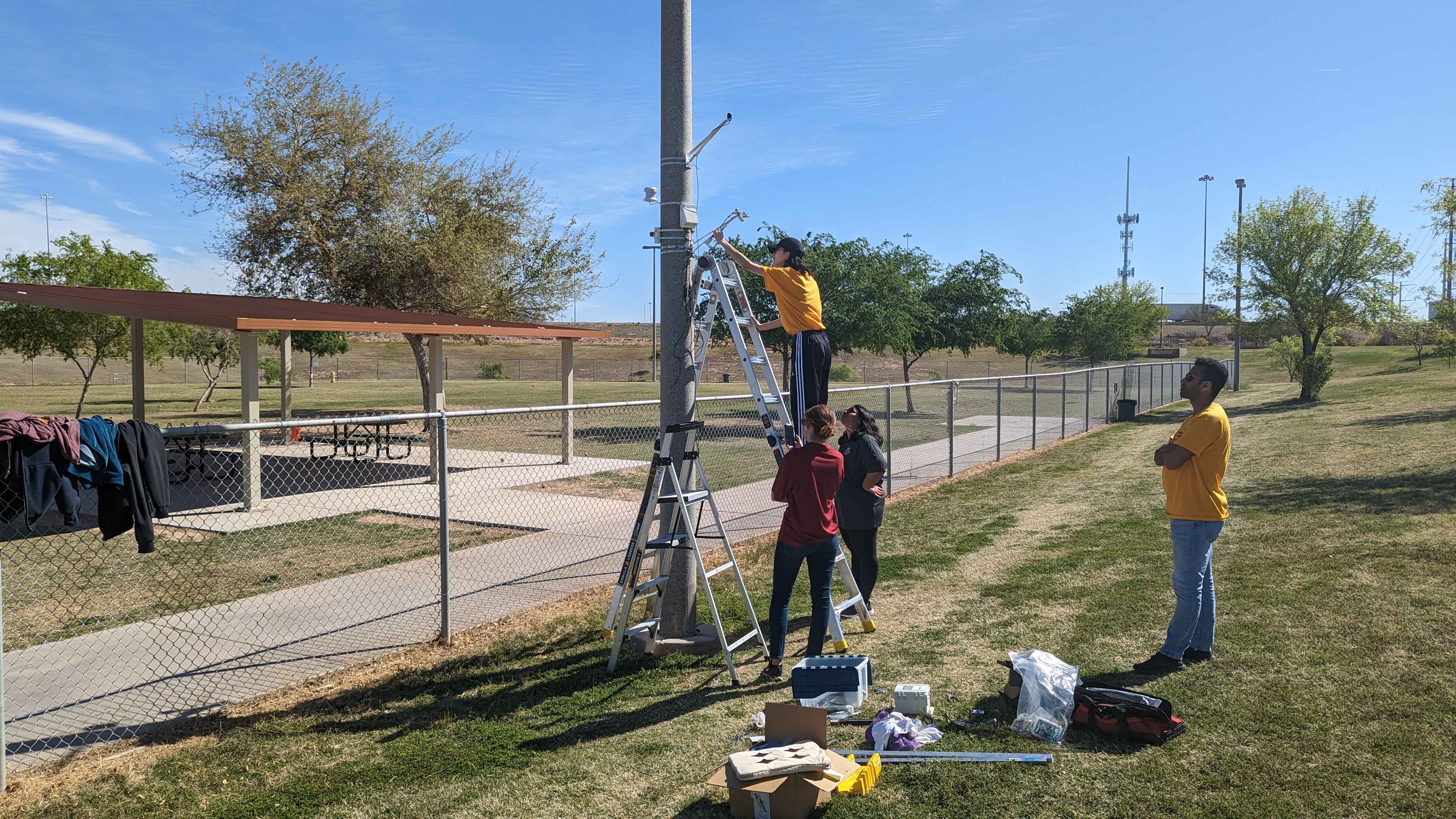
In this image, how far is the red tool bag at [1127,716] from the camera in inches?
183

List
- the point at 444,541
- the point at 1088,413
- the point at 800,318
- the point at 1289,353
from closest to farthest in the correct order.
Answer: the point at 444,541 < the point at 800,318 < the point at 1088,413 < the point at 1289,353

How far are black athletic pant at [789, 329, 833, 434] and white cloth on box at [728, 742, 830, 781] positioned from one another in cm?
279

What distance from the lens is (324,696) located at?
5594 millimetres

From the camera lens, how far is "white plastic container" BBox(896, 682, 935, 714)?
504 centimetres

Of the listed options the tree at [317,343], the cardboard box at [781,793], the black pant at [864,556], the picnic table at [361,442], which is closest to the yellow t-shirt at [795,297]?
the black pant at [864,556]

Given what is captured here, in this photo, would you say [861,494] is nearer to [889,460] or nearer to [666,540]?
[666,540]

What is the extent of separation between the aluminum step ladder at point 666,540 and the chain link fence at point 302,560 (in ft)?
4.63

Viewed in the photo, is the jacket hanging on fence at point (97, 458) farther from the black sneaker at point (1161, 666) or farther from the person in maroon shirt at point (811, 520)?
the black sneaker at point (1161, 666)

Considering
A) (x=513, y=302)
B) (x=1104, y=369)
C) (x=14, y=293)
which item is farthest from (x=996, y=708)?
(x=513, y=302)

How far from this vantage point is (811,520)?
555cm

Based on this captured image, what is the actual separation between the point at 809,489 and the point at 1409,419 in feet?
67.7

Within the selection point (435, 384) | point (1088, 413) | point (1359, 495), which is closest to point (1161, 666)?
point (1359, 495)

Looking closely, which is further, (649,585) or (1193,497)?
(649,585)

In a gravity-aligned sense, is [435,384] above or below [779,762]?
above
